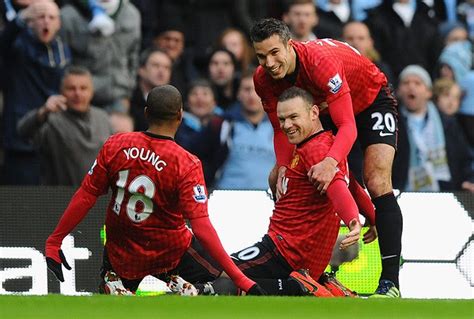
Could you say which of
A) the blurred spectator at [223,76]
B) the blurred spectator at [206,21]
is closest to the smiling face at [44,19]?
the blurred spectator at [223,76]

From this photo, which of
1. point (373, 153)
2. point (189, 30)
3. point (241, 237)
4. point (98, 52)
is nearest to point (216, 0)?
point (189, 30)

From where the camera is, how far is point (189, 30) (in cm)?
1498

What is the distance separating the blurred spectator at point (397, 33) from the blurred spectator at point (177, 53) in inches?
79.6

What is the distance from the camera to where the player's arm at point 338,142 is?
8.76 m

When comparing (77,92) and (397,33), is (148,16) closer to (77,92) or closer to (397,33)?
(77,92)

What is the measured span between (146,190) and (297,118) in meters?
1.10

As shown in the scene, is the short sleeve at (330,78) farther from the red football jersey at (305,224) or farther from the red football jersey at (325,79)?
the red football jersey at (305,224)

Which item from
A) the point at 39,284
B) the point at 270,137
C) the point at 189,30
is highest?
the point at 189,30

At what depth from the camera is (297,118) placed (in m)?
9.07

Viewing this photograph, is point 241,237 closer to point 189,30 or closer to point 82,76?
point 82,76

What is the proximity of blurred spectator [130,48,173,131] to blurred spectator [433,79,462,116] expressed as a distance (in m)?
2.83

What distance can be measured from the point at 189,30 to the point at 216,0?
0.46 metres

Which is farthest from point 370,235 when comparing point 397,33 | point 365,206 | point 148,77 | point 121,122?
point 397,33

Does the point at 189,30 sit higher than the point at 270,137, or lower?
higher
